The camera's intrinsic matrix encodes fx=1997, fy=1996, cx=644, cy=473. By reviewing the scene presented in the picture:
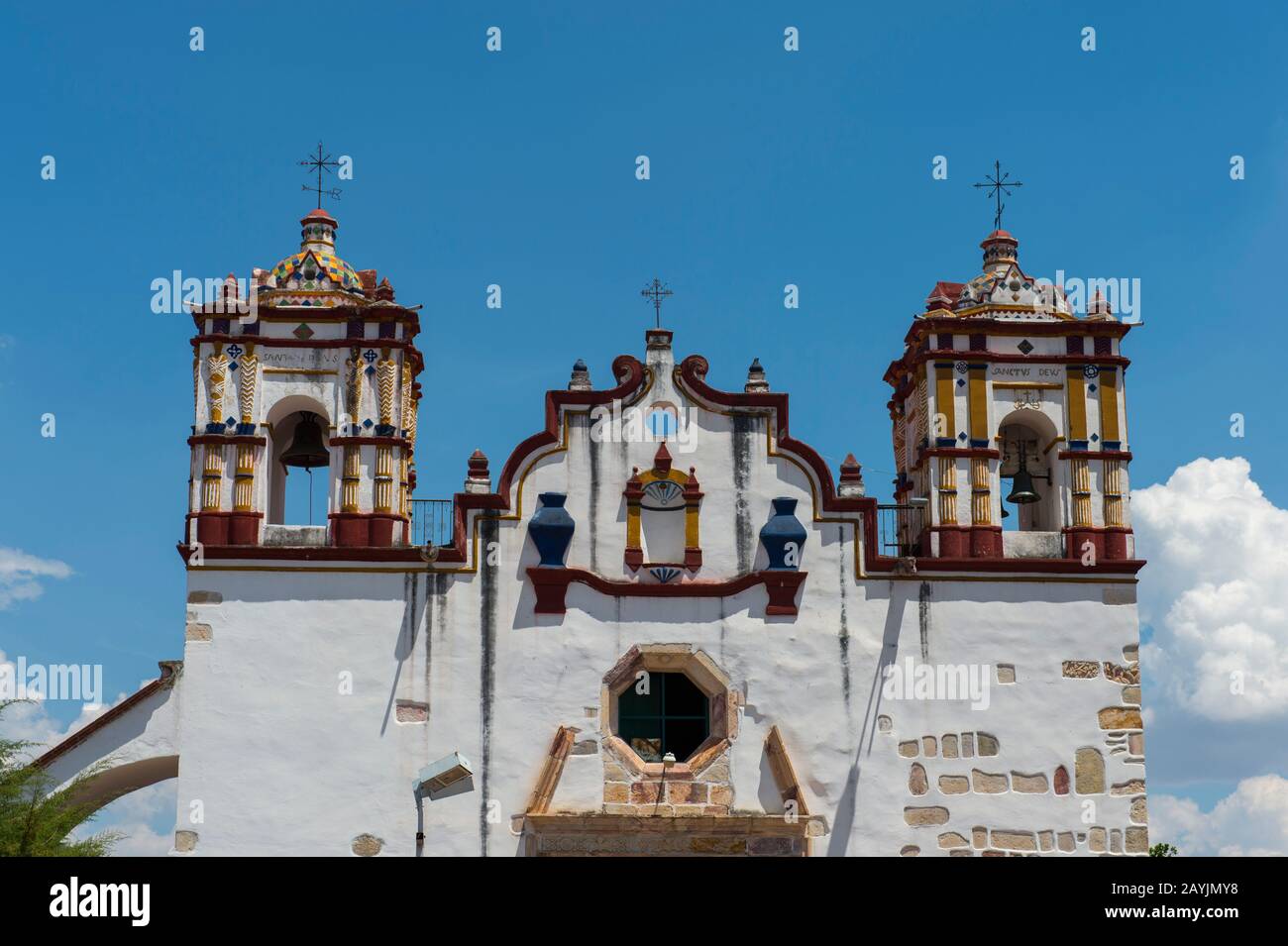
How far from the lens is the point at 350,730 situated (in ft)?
84.6

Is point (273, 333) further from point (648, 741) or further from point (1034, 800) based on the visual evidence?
point (1034, 800)

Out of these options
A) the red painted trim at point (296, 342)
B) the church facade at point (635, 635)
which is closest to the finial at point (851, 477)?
the church facade at point (635, 635)

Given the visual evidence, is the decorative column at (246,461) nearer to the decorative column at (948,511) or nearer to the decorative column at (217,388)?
the decorative column at (217,388)

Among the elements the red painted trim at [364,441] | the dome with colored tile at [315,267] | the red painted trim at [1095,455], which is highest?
the dome with colored tile at [315,267]

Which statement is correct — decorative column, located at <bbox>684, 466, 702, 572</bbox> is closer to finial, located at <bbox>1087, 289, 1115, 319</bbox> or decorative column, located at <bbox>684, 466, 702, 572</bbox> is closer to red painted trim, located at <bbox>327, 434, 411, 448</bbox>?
red painted trim, located at <bbox>327, 434, 411, 448</bbox>

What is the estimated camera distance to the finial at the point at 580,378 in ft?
89.1

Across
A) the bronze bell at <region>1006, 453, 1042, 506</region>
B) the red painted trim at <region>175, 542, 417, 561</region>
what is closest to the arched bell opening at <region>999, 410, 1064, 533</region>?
the bronze bell at <region>1006, 453, 1042, 506</region>

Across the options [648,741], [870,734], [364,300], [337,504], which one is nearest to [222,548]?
[337,504]

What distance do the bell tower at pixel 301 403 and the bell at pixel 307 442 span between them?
0.06 feet

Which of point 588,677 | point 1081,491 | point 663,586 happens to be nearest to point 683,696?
point 588,677

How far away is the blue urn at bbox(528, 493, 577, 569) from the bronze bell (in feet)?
20.7

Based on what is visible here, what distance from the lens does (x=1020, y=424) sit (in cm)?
2866

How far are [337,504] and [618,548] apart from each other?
3.80 m
